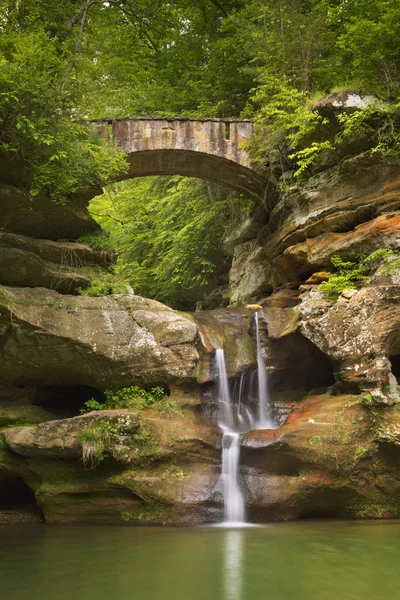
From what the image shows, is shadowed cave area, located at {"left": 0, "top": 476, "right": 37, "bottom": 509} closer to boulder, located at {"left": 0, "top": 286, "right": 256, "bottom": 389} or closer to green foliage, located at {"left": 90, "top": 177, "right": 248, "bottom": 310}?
boulder, located at {"left": 0, "top": 286, "right": 256, "bottom": 389}

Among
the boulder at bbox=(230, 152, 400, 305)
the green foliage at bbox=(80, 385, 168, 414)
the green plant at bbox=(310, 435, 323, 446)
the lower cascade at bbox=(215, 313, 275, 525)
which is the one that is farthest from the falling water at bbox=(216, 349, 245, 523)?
the boulder at bbox=(230, 152, 400, 305)

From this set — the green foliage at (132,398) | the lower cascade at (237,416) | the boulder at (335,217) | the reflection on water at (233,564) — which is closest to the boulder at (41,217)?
the green foliage at (132,398)

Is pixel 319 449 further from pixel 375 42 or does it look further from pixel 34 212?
pixel 375 42

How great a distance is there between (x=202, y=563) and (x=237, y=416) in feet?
17.6

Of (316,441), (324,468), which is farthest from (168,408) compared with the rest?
(324,468)

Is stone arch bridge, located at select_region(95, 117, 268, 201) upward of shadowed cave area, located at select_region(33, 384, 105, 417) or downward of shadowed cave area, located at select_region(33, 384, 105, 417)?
upward

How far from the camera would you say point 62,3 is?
1497 centimetres

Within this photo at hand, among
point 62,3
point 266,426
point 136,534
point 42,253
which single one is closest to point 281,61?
point 62,3

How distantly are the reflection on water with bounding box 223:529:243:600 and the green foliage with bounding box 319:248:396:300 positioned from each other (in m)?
6.16

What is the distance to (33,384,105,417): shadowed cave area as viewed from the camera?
1359 cm

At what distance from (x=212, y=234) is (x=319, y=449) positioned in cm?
1275

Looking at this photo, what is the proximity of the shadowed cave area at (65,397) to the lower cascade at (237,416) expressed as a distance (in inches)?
120

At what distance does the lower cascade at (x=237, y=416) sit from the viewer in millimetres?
11023

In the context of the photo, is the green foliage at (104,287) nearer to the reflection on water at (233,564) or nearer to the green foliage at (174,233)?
the reflection on water at (233,564)
